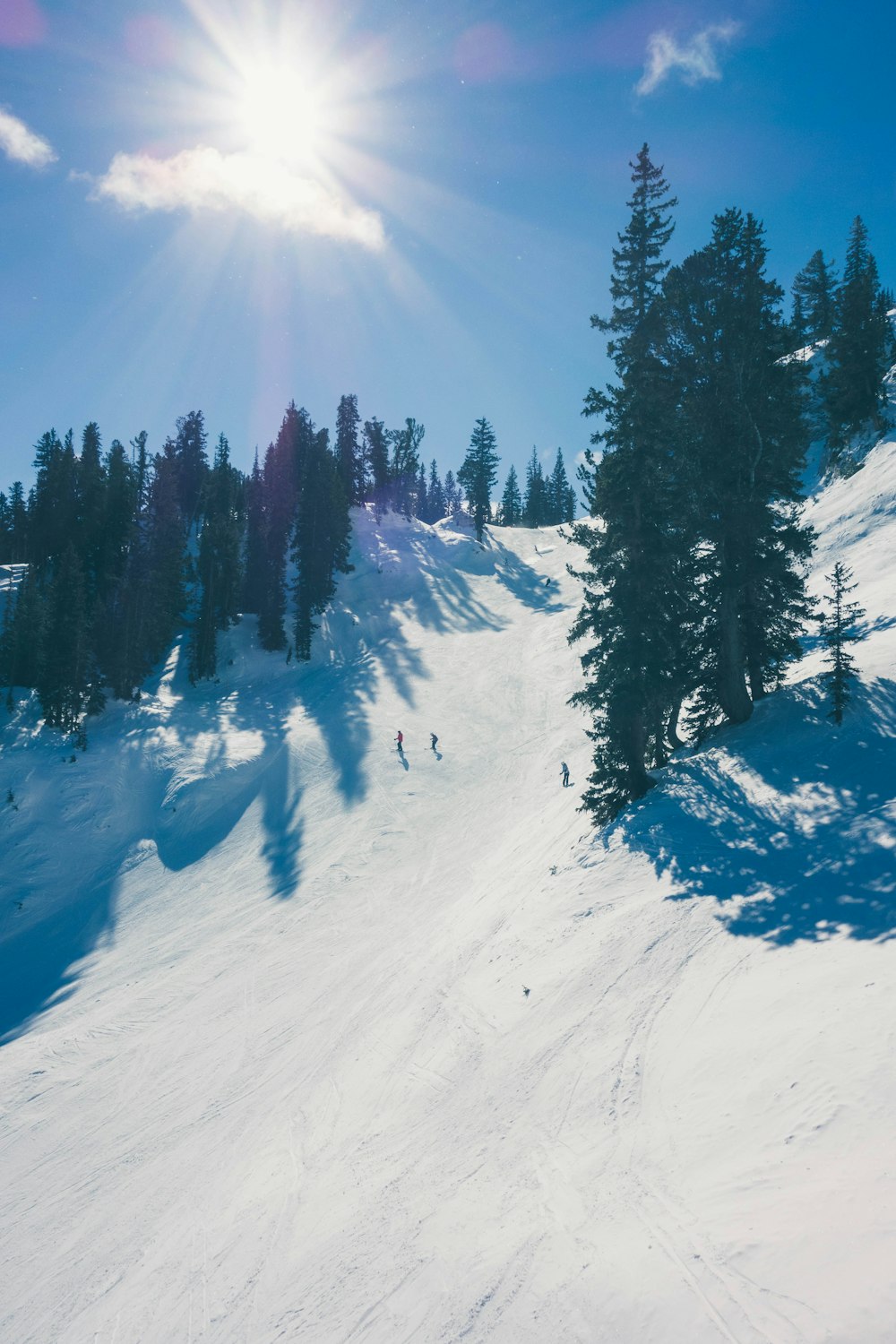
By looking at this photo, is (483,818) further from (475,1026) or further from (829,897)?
(829,897)

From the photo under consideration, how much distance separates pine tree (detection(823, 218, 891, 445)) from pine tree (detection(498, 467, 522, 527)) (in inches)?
2765

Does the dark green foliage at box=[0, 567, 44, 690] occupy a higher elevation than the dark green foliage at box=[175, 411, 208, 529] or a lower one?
lower

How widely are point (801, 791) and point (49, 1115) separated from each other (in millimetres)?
17620

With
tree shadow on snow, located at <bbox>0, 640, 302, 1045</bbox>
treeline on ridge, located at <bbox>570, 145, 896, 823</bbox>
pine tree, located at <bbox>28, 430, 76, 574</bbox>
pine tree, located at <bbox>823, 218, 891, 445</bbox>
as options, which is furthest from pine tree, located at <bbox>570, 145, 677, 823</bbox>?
pine tree, located at <bbox>28, 430, 76, 574</bbox>

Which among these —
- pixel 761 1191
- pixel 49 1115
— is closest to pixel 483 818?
pixel 49 1115

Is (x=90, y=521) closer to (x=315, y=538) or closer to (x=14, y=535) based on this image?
(x=315, y=538)

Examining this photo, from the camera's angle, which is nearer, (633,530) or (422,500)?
(633,530)

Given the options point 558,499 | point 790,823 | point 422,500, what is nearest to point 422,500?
point 422,500

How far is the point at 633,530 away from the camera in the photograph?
1753cm

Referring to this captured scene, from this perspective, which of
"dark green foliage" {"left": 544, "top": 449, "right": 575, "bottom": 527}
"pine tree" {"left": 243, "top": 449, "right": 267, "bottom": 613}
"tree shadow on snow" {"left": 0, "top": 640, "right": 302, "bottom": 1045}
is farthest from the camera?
"dark green foliage" {"left": 544, "top": 449, "right": 575, "bottom": 527}

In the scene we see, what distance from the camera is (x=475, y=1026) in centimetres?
1159

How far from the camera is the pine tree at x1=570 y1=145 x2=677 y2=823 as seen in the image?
56.5 feet

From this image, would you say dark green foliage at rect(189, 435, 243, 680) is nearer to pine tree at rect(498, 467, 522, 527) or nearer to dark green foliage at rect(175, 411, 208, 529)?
dark green foliage at rect(175, 411, 208, 529)

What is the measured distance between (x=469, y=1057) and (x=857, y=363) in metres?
44.5
